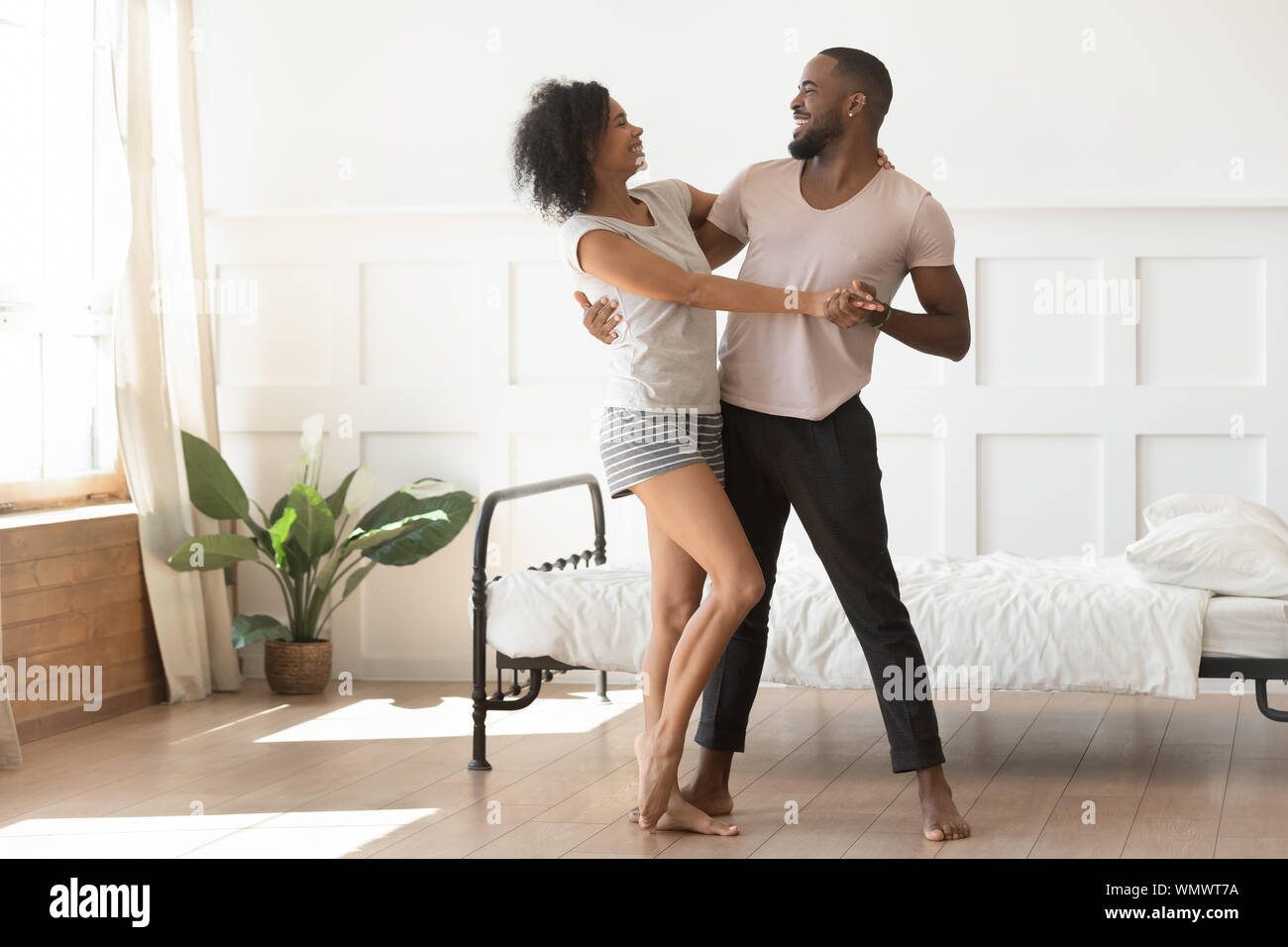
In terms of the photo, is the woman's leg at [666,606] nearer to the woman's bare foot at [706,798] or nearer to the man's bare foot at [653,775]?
the man's bare foot at [653,775]

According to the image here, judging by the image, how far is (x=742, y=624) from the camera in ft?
9.46

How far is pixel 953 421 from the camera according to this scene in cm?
450

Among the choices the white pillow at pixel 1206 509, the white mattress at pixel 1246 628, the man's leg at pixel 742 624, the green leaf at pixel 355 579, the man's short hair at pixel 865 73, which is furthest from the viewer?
the green leaf at pixel 355 579

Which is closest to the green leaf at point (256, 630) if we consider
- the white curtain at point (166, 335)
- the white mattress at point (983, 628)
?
the white curtain at point (166, 335)

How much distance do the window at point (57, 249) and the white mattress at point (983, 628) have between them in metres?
1.62

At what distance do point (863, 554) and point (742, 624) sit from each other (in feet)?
1.06

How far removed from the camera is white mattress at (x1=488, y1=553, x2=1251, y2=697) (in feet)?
10.2

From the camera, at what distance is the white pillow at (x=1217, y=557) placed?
3.16 m

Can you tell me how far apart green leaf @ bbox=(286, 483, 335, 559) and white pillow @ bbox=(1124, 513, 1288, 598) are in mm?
2384

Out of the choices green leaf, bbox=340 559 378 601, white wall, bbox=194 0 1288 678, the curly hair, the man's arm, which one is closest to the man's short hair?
the man's arm

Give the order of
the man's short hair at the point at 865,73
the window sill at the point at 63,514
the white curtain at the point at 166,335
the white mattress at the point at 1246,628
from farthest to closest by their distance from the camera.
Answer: the white curtain at the point at 166,335
the window sill at the point at 63,514
the white mattress at the point at 1246,628
the man's short hair at the point at 865,73

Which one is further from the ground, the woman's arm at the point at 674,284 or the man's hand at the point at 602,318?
the woman's arm at the point at 674,284

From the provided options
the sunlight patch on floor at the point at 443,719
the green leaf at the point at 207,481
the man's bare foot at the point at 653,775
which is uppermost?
the green leaf at the point at 207,481
